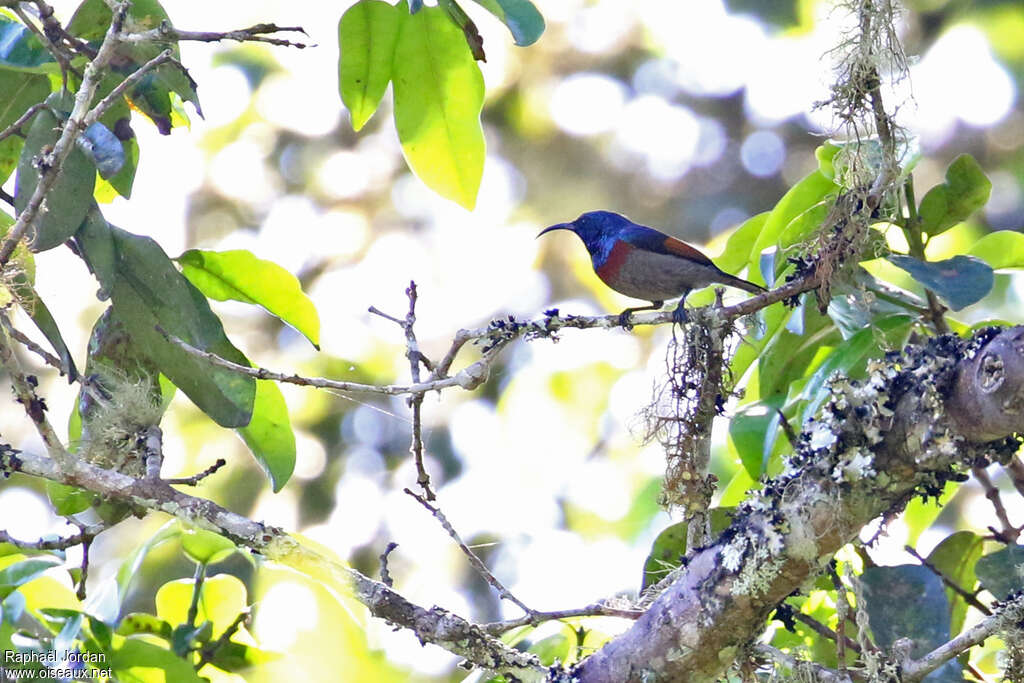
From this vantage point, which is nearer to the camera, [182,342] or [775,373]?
[182,342]

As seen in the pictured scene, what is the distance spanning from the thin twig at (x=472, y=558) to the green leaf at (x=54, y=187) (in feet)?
2.79

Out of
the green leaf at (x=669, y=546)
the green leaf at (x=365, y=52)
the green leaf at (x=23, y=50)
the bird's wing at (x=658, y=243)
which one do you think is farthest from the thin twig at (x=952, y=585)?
the green leaf at (x=23, y=50)

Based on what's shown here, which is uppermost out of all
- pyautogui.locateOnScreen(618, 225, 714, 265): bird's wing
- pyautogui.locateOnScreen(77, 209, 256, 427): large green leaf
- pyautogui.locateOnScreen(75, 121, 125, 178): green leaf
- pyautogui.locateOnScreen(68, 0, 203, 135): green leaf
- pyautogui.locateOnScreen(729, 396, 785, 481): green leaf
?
pyautogui.locateOnScreen(618, 225, 714, 265): bird's wing

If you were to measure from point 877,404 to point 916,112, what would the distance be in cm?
77

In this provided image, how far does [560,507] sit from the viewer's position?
5930 mm

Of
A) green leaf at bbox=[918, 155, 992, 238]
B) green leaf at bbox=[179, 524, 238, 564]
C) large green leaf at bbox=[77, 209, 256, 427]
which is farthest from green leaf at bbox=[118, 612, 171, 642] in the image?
green leaf at bbox=[918, 155, 992, 238]

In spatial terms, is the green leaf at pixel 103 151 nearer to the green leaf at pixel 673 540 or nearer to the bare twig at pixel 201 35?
the bare twig at pixel 201 35

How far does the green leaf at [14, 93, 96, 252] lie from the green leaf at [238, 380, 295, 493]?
633 mm

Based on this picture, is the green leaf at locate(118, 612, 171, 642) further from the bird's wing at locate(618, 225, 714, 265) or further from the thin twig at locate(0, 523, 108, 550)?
the bird's wing at locate(618, 225, 714, 265)

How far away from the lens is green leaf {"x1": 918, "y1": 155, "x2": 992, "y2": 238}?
2396 millimetres

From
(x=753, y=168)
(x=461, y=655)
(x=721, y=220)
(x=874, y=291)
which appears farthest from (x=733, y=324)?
(x=753, y=168)

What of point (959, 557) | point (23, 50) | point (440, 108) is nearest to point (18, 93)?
point (23, 50)

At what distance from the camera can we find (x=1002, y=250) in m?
2.61

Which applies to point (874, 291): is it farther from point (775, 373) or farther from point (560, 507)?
point (560, 507)
